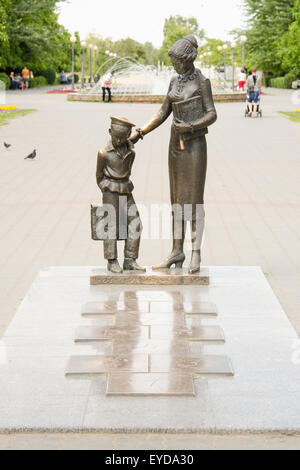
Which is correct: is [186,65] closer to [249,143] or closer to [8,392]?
[8,392]

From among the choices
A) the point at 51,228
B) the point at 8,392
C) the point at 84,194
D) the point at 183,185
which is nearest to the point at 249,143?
the point at 84,194

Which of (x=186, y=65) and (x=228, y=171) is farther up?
(x=186, y=65)

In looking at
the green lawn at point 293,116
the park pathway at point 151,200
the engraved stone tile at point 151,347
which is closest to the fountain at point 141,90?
the green lawn at point 293,116

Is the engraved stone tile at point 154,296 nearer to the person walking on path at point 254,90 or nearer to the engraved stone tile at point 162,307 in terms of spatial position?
the engraved stone tile at point 162,307

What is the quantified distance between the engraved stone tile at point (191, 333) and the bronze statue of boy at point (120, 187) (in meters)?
1.28

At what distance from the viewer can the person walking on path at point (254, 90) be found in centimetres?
2419

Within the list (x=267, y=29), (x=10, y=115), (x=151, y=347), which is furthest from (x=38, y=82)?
(x=151, y=347)

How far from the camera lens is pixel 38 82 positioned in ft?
192

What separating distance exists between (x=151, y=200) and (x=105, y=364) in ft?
20.9

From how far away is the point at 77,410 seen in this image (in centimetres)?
425

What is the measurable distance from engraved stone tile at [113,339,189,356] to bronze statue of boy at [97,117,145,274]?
1.54 meters

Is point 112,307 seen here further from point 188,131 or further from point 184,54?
point 184,54
